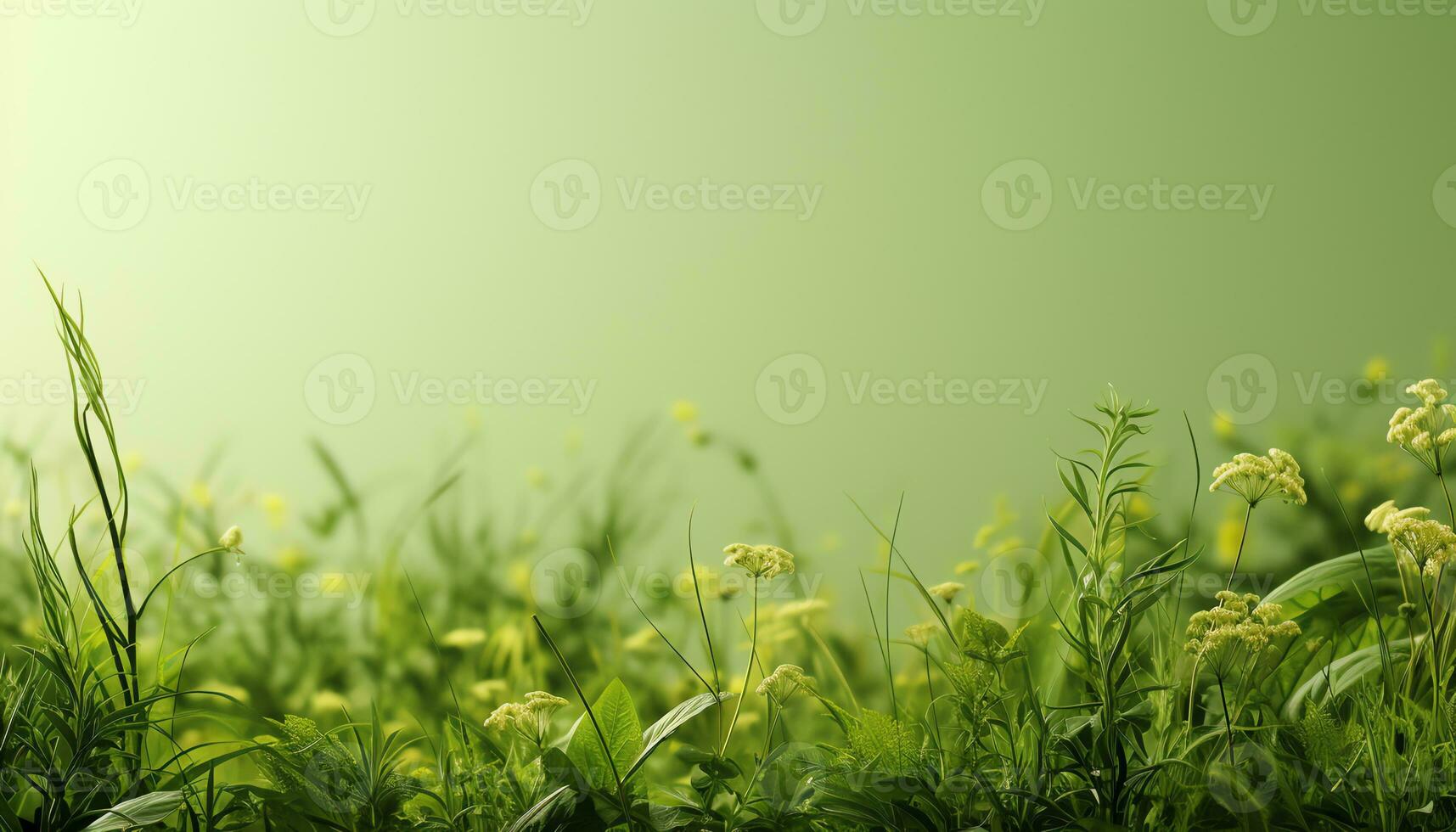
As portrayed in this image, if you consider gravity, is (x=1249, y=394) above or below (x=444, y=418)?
above

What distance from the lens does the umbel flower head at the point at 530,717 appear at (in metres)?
1.01

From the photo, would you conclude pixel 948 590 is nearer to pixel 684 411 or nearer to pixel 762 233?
pixel 684 411

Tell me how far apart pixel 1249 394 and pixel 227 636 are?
50.9 inches

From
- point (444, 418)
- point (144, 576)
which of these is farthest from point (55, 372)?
point (444, 418)

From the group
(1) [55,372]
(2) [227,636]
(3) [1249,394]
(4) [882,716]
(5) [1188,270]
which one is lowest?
(2) [227,636]

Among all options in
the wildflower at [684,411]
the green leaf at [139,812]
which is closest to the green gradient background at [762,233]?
the wildflower at [684,411]

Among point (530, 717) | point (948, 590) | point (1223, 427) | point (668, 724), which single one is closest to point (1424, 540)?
point (1223, 427)

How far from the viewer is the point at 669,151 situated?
125 centimetres

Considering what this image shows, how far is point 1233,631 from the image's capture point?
0.95 meters

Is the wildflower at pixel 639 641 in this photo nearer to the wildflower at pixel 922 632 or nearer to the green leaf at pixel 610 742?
the green leaf at pixel 610 742

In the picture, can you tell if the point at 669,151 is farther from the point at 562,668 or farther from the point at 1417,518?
the point at 1417,518

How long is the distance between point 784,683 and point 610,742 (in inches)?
7.6

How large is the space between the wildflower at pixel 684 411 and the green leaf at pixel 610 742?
0.34 metres

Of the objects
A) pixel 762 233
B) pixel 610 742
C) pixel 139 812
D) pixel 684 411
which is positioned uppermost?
pixel 762 233
